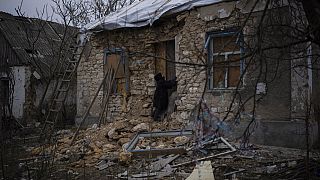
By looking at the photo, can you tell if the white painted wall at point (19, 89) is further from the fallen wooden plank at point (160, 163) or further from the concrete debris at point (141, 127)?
the fallen wooden plank at point (160, 163)

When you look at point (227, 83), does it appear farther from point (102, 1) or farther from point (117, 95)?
point (102, 1)

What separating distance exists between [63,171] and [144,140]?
2.28 meters

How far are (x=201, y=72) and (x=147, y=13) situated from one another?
9.17ft

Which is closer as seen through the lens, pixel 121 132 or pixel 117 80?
pixel 121 132

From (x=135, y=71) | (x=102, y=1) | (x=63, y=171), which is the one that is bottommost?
(x=63, y=171)

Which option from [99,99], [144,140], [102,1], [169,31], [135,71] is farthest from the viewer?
[102,1]

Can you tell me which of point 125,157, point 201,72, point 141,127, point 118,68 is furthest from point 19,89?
point 125,157

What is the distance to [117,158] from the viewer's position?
287 inches

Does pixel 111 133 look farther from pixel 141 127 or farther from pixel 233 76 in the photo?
pixel 233 76

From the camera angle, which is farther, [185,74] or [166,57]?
[166,57]

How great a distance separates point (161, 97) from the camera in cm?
1016

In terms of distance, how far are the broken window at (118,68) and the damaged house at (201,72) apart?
3 centimetres

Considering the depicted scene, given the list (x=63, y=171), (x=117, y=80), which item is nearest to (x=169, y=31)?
(x=117, y=80)

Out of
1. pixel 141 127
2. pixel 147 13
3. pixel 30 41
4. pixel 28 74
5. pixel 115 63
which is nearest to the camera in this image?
pixel 141 127
